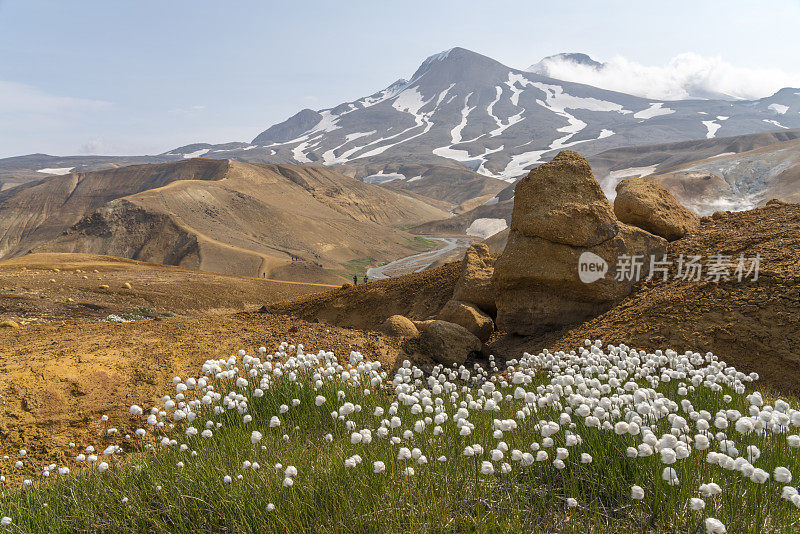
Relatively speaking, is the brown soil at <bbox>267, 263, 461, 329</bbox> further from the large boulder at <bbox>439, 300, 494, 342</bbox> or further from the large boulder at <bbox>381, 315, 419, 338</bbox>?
the large boulder at <bbox>381, 315, 419, 338</bbox>

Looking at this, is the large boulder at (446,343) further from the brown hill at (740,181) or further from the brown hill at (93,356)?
the brown hill at (740,181)

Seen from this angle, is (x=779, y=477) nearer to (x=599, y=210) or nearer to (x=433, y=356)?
(x=433, y=356)

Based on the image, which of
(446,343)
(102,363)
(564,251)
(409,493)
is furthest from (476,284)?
(409,493)

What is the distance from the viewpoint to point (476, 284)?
1132 cm

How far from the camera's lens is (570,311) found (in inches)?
383

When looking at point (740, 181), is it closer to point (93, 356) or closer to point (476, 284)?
point (476, 284)

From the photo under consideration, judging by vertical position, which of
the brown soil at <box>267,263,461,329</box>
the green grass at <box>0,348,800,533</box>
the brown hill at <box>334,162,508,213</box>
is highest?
the brown hill at <box>334,162,508,213</box>

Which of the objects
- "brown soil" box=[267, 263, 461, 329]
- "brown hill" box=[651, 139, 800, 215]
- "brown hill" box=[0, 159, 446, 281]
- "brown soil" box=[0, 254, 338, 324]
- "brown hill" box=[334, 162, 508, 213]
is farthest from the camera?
"brown hill" box=[334, 162, 508, 213]

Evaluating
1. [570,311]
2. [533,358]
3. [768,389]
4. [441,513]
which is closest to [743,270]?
[768,389]

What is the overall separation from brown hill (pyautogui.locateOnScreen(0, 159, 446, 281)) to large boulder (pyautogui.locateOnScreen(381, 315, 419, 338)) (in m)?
44.1

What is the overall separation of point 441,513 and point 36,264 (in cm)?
3286

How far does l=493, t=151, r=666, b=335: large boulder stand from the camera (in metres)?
9.38

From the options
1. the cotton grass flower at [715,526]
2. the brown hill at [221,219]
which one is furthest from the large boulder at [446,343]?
Answer: the brown hill at [221,219]

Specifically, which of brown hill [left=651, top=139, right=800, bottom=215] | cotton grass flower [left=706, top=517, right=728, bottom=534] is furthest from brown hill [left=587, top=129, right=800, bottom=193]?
cotton grass flower [left=706, top=517, right=728, bottom=534]
